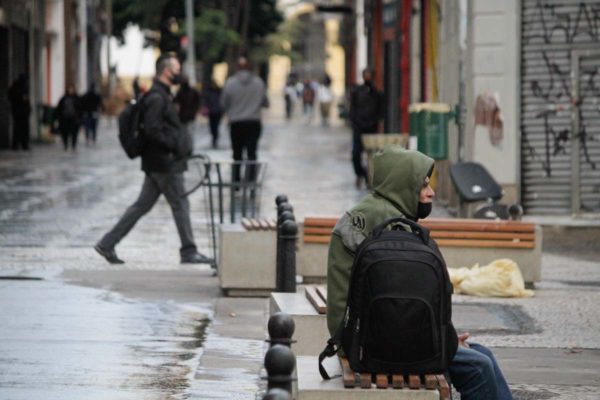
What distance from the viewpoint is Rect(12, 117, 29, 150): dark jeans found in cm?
3962

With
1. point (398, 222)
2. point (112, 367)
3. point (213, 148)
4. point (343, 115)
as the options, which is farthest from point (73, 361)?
point (343, 115)

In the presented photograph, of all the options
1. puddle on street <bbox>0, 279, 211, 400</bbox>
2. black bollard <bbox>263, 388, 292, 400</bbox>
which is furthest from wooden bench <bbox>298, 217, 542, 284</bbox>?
black bollard <bbox>263, 388, 292, 400</bbox>

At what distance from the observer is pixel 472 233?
13141mm

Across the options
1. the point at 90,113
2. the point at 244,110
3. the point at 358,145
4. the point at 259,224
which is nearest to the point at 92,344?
the point at 259,224

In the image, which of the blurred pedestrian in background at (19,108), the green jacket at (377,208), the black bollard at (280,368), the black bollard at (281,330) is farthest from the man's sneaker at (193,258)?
the blurred pedestrian in background at (19,108)

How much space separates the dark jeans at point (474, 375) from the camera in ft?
21.5

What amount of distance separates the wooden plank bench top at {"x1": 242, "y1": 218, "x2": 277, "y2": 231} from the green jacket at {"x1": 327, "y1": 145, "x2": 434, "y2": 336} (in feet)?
19.2

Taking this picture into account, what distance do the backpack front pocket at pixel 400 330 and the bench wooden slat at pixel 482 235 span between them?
6908mm

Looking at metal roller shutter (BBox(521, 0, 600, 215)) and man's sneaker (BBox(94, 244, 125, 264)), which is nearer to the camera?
man's sneaker (BBox(94, 244, 125, 264))

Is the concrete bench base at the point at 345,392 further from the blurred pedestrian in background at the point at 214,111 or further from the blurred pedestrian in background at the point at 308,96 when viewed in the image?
the blurred pedestrian in background at the point at 308,96

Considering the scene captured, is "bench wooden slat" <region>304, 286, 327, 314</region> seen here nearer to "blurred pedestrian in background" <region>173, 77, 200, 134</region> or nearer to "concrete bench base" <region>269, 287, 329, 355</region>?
"concrete bench base" <region>269, 287, 329, 355</region>

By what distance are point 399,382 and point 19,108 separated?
33.7m

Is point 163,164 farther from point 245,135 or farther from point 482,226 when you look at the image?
point 245,135

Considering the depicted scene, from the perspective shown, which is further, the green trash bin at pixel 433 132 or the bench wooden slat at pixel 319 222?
the green trash bin at pixel 433 132
